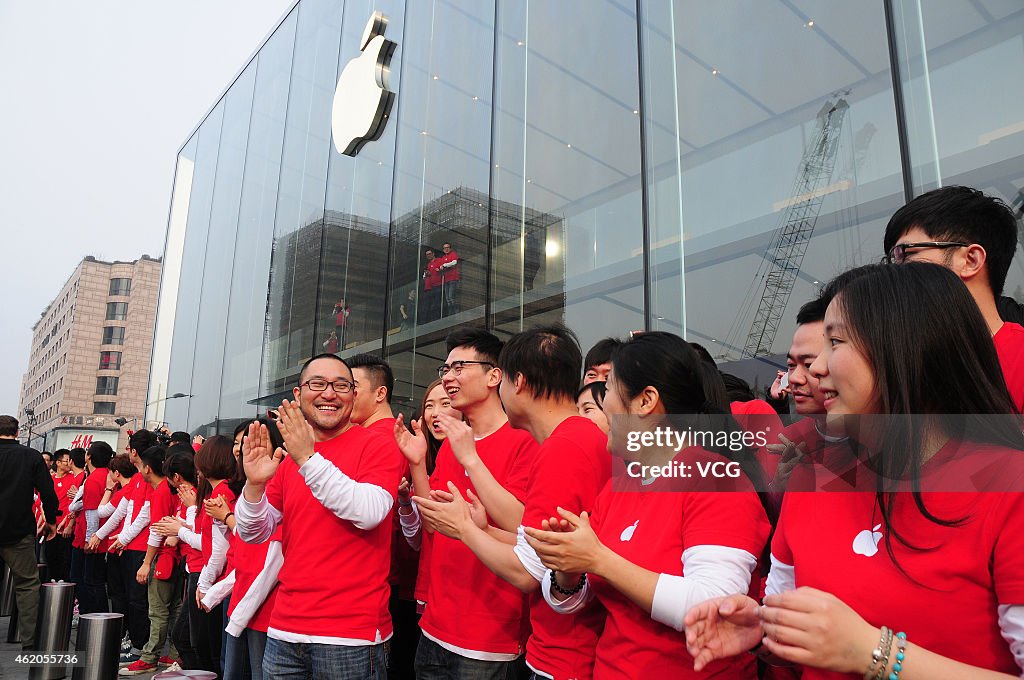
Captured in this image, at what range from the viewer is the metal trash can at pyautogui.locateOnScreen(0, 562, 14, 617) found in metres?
7.41

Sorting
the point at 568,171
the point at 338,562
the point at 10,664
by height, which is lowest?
the point at 10,664

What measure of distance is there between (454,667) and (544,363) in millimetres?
1105

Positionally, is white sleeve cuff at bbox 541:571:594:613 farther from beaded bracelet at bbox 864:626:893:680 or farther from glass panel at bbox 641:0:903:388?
glass panel at bbox 641:0:903:388

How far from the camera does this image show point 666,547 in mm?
1633

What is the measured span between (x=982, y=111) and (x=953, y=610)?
3.47m

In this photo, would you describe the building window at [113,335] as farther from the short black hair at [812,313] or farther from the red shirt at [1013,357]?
the red shirt at [1013,357]

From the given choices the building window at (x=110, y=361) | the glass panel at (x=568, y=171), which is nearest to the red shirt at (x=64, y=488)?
the glass panel at (x=568, y=171)

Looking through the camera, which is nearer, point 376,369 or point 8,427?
point 376,369

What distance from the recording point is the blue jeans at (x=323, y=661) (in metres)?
2.53

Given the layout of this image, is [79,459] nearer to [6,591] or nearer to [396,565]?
[6,591]

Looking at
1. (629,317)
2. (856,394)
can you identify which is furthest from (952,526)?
(629,317)

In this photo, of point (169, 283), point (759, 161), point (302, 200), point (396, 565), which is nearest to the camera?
point (396, 565)

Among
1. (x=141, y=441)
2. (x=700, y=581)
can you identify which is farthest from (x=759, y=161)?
(x=141, y=441)

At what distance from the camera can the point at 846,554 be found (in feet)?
3.92
